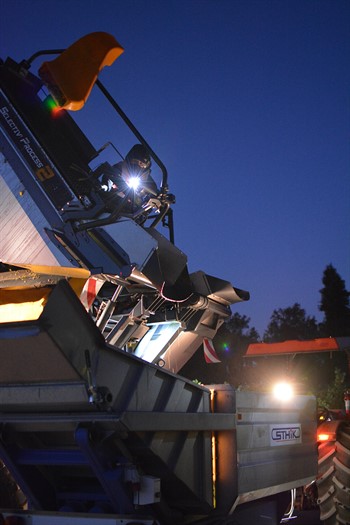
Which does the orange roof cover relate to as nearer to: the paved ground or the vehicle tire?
the vehicle tire

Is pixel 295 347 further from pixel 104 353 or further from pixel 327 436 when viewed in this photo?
pixel 104 353

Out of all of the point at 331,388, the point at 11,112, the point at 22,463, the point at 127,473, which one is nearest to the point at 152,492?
the point at 127,473

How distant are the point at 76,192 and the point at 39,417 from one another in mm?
2195

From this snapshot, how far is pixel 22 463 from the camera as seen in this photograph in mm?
4387

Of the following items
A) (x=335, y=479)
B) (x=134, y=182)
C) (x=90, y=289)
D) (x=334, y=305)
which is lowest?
(x=335, y=479)

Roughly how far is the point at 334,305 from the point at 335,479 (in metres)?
29.9

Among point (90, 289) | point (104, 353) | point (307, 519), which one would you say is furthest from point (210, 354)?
point (104, 353)

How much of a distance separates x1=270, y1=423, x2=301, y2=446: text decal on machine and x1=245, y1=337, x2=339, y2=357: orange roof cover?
2.41 metres

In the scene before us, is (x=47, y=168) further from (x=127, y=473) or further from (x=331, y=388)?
(x=331, y=388)

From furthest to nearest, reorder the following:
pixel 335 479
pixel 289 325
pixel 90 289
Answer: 1. pixel 289 325
2. pixel 335 479
3. pixel 90 289

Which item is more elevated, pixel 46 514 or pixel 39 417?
pixel 39 417

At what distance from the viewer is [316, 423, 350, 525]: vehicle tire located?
238 inches

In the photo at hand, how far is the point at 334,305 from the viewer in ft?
115

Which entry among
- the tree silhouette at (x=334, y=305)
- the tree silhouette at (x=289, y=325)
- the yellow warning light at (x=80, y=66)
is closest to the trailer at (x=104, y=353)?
the yellow warning light at (x=80, y=66)
